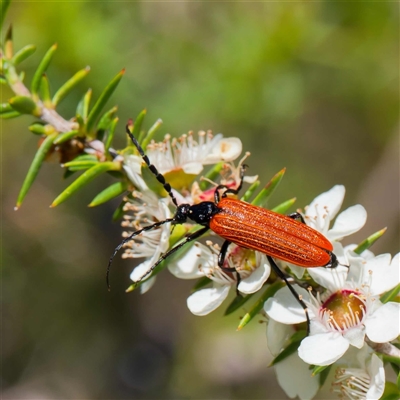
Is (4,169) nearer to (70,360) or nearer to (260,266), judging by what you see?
(70,360)

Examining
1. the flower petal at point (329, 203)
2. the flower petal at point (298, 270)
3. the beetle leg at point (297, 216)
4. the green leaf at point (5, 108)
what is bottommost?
the green leaf at point (5, 108)

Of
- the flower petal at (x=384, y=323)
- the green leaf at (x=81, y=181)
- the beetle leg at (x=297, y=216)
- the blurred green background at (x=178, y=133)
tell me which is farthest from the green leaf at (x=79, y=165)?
the blurred green background at (x=178, y=133)

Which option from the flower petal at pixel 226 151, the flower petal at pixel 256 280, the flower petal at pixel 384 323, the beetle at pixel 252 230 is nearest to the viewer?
the flower petal at pixel 384 323

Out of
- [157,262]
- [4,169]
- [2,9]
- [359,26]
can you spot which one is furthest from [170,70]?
[157,262]

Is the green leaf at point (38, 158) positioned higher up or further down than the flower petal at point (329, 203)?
further down

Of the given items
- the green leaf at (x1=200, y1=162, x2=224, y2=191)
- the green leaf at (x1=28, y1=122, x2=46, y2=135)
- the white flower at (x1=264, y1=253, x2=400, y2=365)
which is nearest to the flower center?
the white flower at (x1=264, y1=253, x2=400, y2=365)

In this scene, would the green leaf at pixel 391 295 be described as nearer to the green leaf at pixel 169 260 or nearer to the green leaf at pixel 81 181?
the green leaf at pixel 169 260

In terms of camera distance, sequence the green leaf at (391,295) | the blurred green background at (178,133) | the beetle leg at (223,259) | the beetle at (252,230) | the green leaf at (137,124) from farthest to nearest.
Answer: the blurred green background at (178,133)
the green leaf at (137,124)
the beetle leg at (223,259)
the beetle at (252,230)
the green leaf at (391,295)

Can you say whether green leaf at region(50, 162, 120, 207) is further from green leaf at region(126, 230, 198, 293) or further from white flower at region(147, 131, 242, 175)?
green leaf at region(126, 230, 198, 293)
